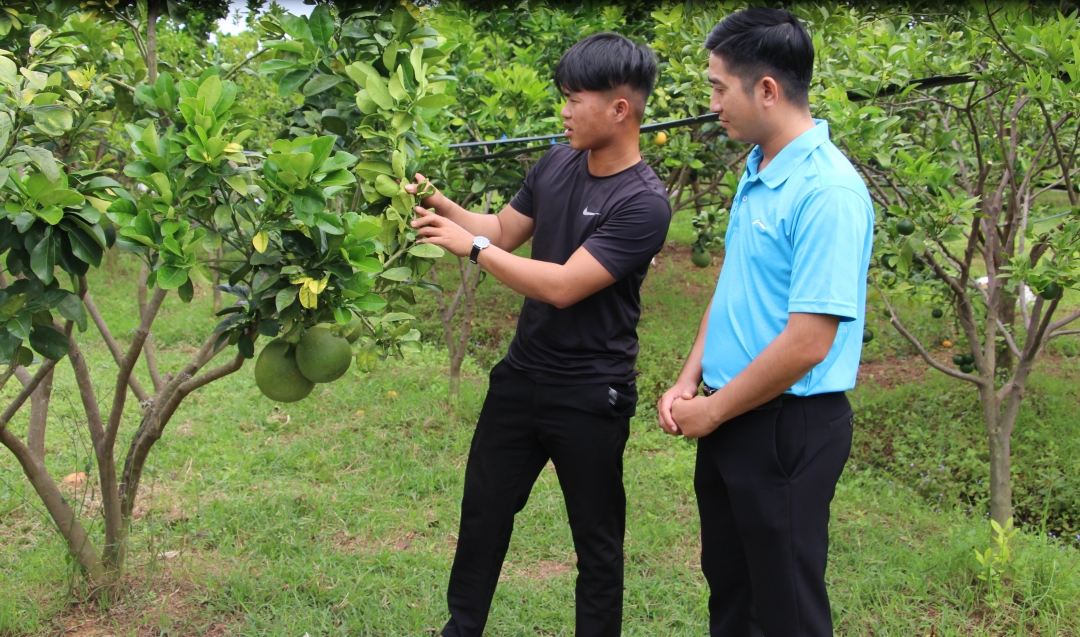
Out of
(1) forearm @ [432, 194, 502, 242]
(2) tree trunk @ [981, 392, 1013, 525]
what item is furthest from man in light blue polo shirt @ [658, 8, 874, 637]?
(2) tree trunk @ [981, 392, 1013, 525]

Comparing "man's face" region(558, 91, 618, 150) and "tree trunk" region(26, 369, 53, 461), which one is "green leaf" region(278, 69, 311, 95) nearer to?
"man's face" region(558, 91, 618, 150)

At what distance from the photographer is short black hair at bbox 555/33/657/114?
2.21 metres

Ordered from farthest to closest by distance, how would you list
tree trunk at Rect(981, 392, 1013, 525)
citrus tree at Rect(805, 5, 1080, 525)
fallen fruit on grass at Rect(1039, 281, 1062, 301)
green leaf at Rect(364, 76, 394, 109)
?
tree trunk at Rect(981, 392, 1013, 525) → fallen fruit on grass at Rect(1039, 281, 1062, 301) → citrus tree at Rect(805, 5, 1080, 525) → green leaf at Rect(364, 76, 394, 109)

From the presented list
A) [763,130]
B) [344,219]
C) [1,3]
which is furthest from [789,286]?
[1,3]

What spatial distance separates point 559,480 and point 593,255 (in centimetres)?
67

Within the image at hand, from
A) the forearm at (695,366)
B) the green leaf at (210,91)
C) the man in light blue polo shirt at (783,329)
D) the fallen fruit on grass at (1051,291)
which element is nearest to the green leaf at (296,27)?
the green leaf at (210,91)

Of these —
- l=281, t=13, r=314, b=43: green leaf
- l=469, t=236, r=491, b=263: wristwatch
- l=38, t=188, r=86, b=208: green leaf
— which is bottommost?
l=469, t=236, r=491, b=263: wristwatch

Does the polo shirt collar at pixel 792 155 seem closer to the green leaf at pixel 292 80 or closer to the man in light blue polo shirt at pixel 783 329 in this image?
the man in light blue polo shirt at pixel 783 329

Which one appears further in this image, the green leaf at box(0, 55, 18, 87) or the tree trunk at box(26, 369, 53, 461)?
the tree trunk at box(26, 369, 53, 461)

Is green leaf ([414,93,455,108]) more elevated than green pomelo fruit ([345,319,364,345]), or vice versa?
green leaf ([414,93,455,108])

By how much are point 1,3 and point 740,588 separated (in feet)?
8.22

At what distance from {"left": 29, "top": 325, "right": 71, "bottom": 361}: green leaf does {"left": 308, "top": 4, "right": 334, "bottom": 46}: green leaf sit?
0.92 meters

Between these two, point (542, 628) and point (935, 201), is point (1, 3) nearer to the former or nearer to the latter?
point (542, 628)

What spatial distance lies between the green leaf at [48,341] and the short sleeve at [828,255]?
1.64 meters
